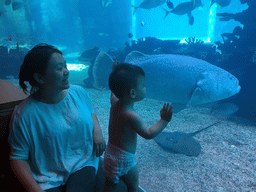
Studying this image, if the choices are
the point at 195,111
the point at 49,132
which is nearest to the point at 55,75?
the point at 49,132

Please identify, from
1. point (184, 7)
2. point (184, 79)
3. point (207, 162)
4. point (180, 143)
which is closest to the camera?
point (207, 162)

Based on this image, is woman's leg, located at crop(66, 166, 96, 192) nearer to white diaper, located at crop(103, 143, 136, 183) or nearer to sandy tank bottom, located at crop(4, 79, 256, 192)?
white diaper, located at crop(103, 143, 136, 183)

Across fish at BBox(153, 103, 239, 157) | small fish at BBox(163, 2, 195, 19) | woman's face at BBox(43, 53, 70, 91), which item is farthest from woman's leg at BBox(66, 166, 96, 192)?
small fish at BBox(163, 2, 195, 19)

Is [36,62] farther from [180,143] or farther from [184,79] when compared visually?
[184,79]

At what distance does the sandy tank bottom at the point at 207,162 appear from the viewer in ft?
6.72

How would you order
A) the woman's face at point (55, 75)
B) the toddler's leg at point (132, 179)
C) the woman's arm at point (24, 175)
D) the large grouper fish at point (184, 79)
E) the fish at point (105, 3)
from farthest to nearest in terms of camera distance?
the fish at point (105, 3) < the large grouper fish at point (184, 79) < the toddler's leg at point (132, 179) < the woman's face at point (55, 75) < the woman's arm at point (24, 175)

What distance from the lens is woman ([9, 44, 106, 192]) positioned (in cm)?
125

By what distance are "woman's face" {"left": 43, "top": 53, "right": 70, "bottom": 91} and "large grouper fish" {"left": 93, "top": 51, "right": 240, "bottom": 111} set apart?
102 inches

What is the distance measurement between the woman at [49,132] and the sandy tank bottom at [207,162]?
1.01 m

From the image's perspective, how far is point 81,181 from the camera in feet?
4.51

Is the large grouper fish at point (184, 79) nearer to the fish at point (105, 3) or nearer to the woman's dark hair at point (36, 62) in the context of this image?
the woman's dark hair at point (36, 62)

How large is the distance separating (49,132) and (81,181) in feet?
1.56

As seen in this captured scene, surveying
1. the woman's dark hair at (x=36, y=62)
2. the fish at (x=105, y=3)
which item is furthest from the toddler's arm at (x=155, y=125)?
the fish at (x=105, y=3)

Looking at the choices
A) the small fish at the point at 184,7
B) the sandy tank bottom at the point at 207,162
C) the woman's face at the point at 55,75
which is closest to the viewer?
the woman's face at the point at 55,75
